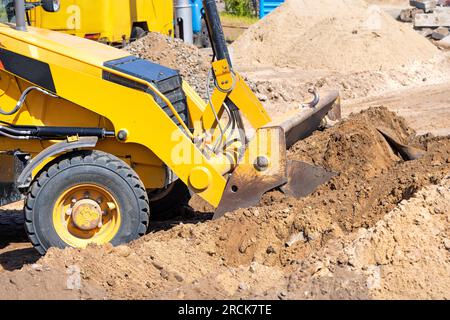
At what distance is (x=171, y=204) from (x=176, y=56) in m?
6.31

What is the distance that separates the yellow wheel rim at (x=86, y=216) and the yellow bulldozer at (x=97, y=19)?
909cm

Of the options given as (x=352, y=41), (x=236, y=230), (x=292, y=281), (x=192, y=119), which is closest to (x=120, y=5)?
(x=352, y=41)

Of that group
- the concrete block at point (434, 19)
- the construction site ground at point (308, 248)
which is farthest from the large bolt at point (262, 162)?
the concrete block at point (434, 19)

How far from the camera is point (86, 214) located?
6535 mm

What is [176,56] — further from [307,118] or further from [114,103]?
[114,103]

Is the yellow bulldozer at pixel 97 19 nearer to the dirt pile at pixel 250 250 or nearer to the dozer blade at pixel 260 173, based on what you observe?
the dirt pile at pixel 250 250

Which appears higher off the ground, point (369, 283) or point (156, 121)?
point (156, 121)

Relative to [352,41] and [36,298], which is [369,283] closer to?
[36,298]

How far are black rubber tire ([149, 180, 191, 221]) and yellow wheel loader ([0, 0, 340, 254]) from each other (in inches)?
38.4

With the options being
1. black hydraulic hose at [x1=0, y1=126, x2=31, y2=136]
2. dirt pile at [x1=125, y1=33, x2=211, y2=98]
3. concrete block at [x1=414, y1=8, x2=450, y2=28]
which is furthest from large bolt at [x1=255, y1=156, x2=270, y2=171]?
concrete block at [x1=414, y1=8, x2=450, y2=28]

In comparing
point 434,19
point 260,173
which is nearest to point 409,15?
point 434,19

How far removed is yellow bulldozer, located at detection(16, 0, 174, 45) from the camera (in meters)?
15.5

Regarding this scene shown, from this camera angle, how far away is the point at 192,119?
7559 mm

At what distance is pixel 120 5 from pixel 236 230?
34.6 feet
